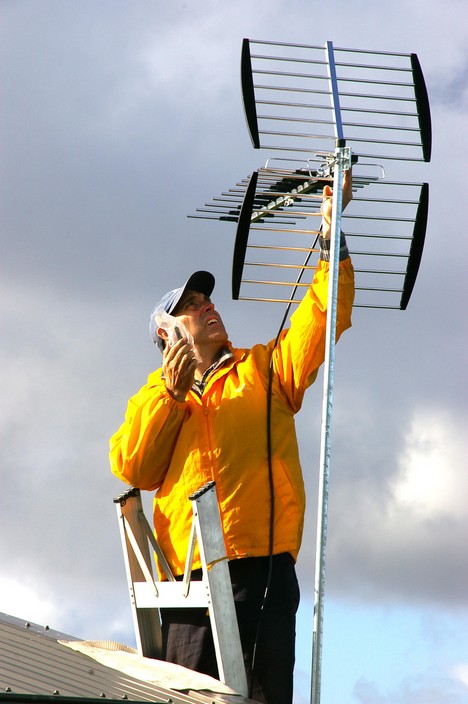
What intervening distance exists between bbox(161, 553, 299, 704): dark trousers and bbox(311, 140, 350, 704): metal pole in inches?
15.4

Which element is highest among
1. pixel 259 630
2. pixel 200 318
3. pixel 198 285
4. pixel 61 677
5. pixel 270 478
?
pixel 198 285

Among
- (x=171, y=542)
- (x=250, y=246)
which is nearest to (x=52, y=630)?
(x=171, y=542)

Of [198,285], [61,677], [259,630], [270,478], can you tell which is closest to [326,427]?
[270,478]

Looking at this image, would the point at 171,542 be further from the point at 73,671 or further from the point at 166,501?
the point at 73,671

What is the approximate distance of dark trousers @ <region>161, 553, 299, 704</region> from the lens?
7.18 metres

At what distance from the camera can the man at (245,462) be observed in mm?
7289

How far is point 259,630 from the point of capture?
721 cm

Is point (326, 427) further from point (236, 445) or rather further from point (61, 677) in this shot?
point (61, 677)

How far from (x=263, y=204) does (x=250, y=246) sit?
804 mm

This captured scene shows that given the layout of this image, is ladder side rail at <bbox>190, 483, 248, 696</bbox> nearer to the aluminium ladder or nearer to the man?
the aluminium ladder

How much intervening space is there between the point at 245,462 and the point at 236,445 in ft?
0.39

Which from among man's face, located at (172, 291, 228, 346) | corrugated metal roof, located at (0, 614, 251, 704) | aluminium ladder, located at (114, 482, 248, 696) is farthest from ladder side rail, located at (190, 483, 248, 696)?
man's face, located at (172, 291, 228, 346)

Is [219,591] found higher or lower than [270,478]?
lower

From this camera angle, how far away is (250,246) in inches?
299
